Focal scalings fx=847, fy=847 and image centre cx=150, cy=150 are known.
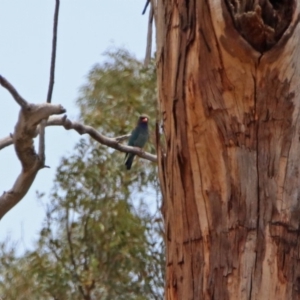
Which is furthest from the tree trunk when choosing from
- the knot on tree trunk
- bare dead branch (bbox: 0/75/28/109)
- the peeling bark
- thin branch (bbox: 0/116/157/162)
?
thin branch (bbox: 0/116/157/162)

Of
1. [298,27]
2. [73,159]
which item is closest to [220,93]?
[298,27]

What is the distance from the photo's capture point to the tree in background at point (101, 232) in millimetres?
7348

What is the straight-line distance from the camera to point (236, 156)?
1.89 m

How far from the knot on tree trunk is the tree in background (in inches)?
218

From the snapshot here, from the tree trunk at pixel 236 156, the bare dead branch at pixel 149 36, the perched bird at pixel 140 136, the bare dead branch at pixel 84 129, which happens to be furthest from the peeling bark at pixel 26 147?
the perched bird at pixel 140 136

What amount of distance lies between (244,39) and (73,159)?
19.5ft

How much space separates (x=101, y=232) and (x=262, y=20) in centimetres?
591

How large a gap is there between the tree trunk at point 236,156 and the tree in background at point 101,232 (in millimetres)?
5372

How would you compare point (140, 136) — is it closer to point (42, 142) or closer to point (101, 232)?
point (101, 232)

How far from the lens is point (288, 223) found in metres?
1.84

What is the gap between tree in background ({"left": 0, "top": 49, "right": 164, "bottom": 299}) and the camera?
24.1 ft

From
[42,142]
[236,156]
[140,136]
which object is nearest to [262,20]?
[236,156]

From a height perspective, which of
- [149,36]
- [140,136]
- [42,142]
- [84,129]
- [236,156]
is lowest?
[236,156]

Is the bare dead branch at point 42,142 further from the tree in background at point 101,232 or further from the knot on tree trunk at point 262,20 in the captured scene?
the tree in background at point 101,232
